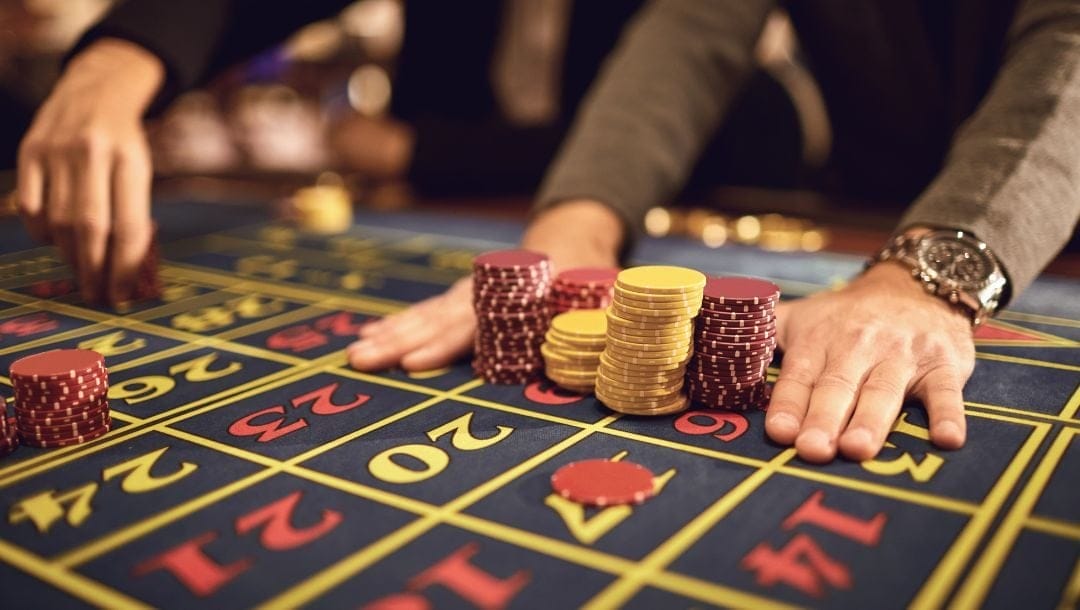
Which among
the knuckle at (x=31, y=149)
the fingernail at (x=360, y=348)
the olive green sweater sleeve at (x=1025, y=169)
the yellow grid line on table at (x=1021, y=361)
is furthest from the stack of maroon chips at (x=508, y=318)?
the knuckle at (x=31, y=149)

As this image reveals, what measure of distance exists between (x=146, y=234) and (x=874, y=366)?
5.63 ft

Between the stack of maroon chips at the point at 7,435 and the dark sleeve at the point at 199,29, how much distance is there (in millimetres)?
1402

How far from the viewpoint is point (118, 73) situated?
7.85ft

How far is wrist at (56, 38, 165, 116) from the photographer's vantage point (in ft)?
7.56

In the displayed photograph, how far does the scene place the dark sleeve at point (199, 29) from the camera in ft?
8.23

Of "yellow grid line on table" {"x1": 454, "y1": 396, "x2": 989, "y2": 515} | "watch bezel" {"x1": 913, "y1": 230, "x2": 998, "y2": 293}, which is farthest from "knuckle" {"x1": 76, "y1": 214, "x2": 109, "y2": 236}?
"watch bezel" {"x1": 913, "y1": 230, "x2": 998, "y2": 293}

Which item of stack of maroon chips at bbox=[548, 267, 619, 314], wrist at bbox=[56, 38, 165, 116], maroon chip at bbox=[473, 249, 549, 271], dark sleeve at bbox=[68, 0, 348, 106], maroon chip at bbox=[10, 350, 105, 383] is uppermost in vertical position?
dark sleeve at bbox=[68, 0, 348, 106]

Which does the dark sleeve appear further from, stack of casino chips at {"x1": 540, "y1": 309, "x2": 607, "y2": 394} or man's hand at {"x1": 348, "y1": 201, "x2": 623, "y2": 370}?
stack of casino chips at {"x1": 540, "y1": 309, "x2": 607, "y2": 394}

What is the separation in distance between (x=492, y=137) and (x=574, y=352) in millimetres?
2462

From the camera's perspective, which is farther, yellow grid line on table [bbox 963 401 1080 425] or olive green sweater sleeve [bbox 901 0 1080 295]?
olive green sweater sleeve [bbox 901 0 1080 295]

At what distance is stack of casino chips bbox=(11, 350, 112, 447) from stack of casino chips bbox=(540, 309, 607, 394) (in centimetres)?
78

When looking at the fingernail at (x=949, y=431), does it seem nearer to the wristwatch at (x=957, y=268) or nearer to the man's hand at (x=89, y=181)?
the wristwatch at (x=957, y=268)

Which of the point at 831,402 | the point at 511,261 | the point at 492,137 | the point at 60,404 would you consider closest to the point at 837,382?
the point at 831,402

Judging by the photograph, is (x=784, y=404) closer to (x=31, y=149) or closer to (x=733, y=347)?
(x=733, y=347)
